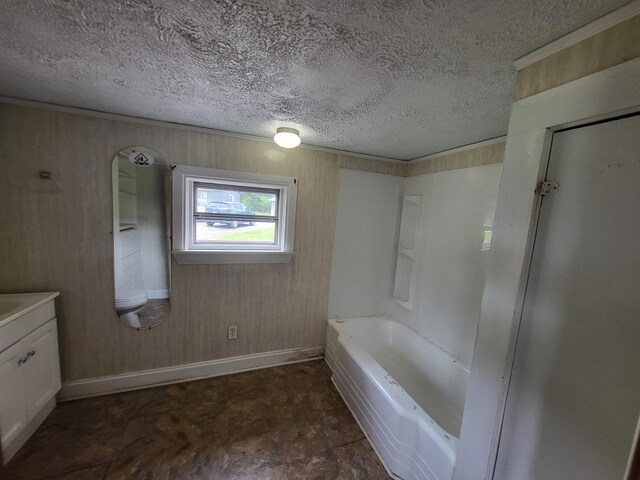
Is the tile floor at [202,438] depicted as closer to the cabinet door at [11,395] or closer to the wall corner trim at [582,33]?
the cabinet door at [11,395]

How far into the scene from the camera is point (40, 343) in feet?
5.16

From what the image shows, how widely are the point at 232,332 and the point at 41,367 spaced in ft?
3.96

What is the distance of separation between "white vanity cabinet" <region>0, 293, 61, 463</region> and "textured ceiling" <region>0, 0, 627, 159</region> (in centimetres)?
130

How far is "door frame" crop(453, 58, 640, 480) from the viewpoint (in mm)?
774

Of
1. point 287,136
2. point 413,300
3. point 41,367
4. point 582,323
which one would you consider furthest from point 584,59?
point 41,367

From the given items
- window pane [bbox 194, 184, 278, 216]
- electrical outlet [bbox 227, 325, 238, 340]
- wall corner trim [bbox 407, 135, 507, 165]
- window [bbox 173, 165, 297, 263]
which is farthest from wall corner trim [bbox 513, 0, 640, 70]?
electrical outlet [bbox 227, 325, 238, 340]

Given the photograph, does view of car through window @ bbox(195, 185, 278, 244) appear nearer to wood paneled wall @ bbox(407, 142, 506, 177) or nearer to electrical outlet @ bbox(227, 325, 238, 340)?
electrical outlet @ bbox(227, 325, 238, 340)

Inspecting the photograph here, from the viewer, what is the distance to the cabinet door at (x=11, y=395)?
1297 mm

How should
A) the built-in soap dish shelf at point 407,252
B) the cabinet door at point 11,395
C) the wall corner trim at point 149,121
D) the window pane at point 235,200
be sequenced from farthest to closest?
the built-in soap dish shelf at point 407,252 < the window pane at point 235,200 < the wall corner trim at point 149,121 < the cabinet door at point 11,395

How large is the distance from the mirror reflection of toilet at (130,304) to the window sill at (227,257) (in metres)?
0.41

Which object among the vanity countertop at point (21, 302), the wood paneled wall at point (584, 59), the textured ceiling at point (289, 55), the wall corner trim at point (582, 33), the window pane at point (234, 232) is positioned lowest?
the vanity countertop at point (21, 302)

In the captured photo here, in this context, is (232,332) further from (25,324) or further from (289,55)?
(289,55)

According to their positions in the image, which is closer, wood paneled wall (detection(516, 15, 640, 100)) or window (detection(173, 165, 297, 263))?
wood paneled wall (detection(516, 15, 640, 100))

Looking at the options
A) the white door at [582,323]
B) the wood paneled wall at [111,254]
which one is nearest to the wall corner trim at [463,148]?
the wood paneled wall at [111,254]
